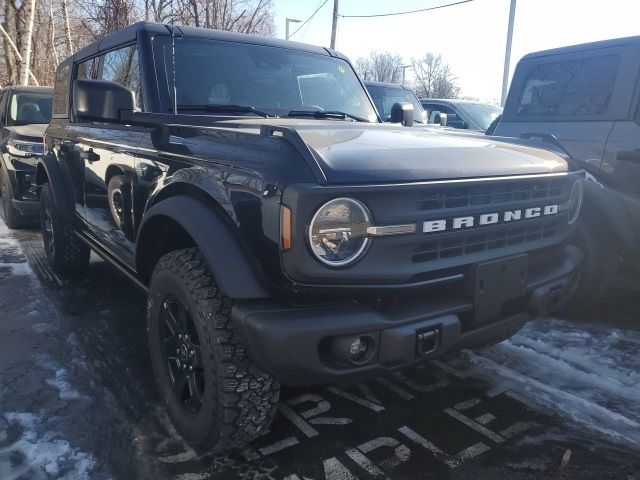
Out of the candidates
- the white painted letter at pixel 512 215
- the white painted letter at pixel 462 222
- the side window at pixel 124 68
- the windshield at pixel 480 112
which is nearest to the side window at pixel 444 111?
the windshield at pixel 480 112

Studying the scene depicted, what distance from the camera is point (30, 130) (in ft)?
23.2

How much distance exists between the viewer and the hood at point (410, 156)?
6.58 feet

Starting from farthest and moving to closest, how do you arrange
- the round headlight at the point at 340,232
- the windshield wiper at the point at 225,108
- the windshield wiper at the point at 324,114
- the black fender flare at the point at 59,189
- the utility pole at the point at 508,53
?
the utility pole at the point at 508,53, the black fender flare at the point at 59,189, the windshield wiper at the point at 324,114, the windshield wiper at the point at 225,108, the round headlight at the point at 340,232

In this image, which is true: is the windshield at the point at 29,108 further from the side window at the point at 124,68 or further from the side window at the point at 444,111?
the side window at the point at 444,111

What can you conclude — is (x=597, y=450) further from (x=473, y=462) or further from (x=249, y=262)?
(x=249, y=262)

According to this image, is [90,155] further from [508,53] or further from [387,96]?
[508,53]

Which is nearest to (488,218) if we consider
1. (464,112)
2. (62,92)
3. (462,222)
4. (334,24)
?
(462,222)

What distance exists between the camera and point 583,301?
14.1 ft

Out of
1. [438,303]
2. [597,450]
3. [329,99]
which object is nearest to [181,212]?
[438,303]

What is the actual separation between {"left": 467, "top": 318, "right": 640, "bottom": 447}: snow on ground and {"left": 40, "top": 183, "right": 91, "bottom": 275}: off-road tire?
137 inches

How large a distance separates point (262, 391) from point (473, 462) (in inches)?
39.7

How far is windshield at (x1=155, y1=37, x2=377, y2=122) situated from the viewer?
3.05 metres

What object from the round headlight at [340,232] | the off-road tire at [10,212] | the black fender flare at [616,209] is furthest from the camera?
the off-road tire at [10,212]

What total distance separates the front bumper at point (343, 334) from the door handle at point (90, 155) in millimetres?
2112
